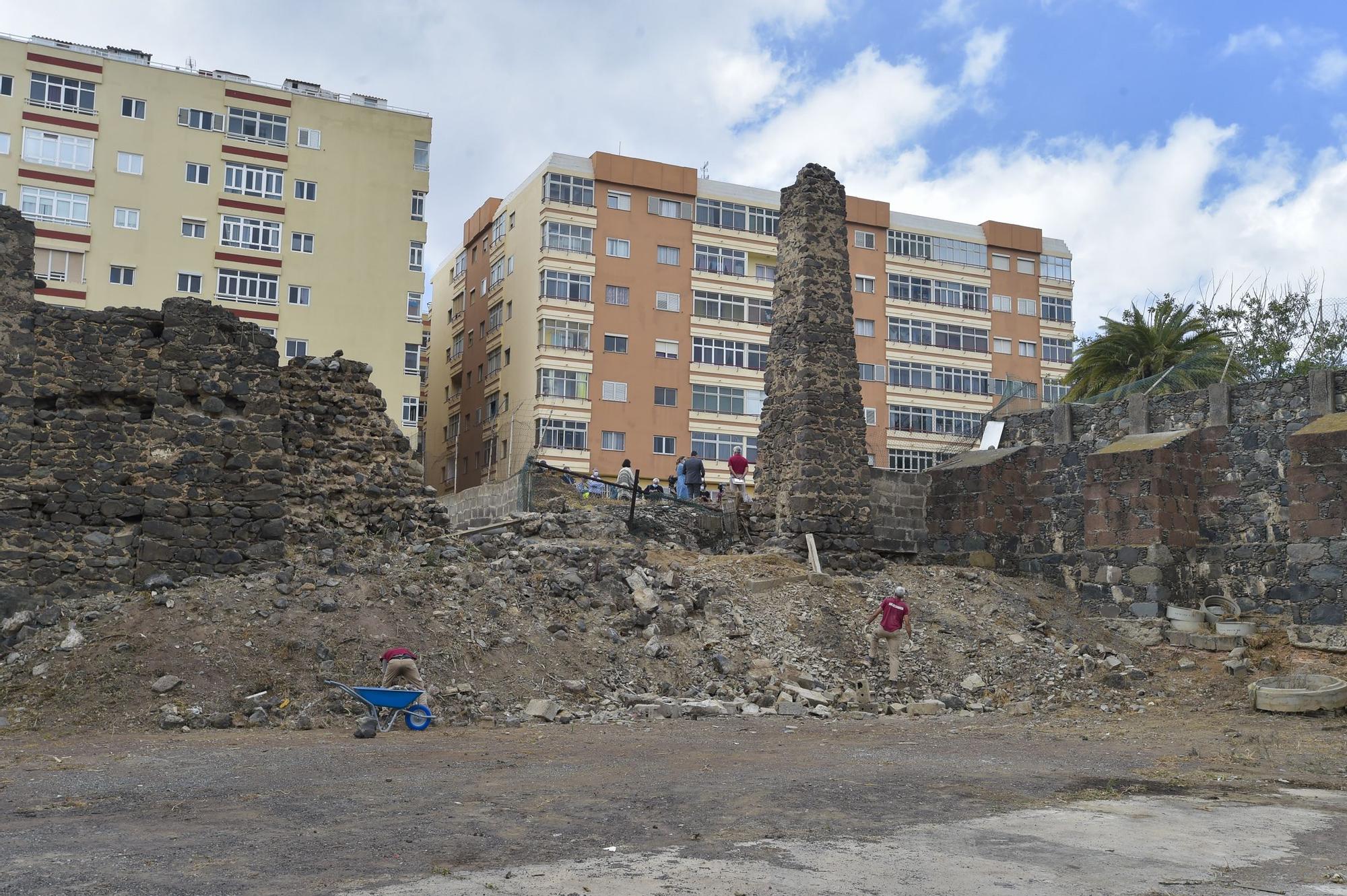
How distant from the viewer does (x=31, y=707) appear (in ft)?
37.8

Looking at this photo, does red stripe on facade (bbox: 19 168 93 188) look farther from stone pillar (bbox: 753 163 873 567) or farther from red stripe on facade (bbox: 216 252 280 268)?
stone pillar (bbox: 753 163 873 567)

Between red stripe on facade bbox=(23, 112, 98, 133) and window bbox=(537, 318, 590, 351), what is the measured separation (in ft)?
50.7

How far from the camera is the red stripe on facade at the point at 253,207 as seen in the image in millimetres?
38656

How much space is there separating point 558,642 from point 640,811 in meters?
6.76

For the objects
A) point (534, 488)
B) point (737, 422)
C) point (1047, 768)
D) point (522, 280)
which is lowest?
point (1047, 768)

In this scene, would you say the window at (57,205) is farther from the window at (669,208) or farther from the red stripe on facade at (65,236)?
the window at (669,208)

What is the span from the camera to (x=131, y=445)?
13.7 m

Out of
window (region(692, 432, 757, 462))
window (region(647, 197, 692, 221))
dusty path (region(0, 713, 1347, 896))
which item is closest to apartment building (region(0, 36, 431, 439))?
window (region(647, 197, 692, 221))

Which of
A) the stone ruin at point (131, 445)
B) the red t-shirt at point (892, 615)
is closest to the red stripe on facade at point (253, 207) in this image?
the stone ruin at point (131, 445)

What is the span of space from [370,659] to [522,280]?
3345cm

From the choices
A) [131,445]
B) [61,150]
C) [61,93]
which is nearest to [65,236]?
[61,150]

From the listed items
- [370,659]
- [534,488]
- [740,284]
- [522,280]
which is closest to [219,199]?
[522,280]

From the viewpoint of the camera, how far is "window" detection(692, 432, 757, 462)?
44.3m

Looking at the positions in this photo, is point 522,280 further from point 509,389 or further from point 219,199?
point 219,199
